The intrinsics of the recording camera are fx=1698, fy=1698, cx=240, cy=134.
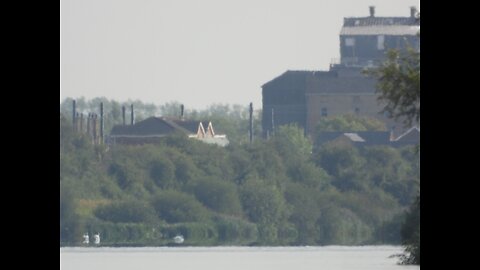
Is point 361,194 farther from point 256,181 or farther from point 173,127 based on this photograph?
point 173,127

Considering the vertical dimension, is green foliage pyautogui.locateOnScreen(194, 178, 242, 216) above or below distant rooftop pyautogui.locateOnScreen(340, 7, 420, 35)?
below

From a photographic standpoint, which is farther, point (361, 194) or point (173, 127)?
point (173, 127)

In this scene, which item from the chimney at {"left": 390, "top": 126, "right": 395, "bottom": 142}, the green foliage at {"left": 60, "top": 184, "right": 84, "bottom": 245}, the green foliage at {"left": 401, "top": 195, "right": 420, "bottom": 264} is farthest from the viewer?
the chimney at {"left": 390, "top": 126, "right": 395, "bottom": 142}

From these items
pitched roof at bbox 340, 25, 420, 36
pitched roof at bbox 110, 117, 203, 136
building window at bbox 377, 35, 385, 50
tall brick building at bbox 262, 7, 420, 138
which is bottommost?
pitched roof at bbox 110, 117, 203, 136

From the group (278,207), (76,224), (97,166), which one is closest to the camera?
(76,224)

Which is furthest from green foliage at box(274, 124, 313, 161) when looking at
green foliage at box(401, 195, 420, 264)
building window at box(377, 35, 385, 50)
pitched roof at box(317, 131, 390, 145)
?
green foliage at box(401, 195, 420, 264)

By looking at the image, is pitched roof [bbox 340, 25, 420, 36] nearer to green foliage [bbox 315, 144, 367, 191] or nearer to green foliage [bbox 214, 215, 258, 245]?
green foliage [bbox 315, 144, 367, 191]

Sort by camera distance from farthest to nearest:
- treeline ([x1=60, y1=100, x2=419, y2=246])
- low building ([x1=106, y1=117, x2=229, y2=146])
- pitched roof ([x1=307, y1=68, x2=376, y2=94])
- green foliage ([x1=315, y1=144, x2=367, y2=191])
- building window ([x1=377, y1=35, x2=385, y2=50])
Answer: building window ([x1=377, y1=35, x2=385, y2=50]) < pitched roof ([x1=307, y1=68, x2=376, y2=94]) < low building ([x1=106, y1=117, x2=229, y2=146]) < green foliage ([x1=315, y1=144, x2=367, y2=191]) < treeline ([x1=60, y1=100, x2=419, y2=246])

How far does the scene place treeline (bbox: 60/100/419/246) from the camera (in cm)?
5584

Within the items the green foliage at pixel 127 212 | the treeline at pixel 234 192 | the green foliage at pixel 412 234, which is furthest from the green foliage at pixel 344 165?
the green foliage at pixel 412 234

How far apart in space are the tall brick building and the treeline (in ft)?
48.6
